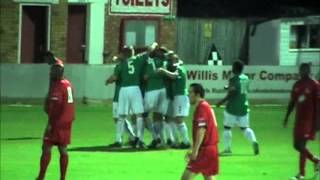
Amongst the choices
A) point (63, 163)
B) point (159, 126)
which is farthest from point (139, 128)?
point (63, 163)

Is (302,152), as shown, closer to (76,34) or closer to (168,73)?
(168,73)

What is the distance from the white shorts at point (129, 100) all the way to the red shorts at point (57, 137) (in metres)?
5.41

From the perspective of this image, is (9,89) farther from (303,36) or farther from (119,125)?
(303,36)

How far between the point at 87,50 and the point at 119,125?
1753 centimetres

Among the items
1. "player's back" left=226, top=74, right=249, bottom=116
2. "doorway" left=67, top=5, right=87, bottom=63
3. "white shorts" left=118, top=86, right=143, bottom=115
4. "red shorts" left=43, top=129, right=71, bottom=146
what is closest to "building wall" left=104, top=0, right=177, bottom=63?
"doorway" left=67, top=5, right=87, bottom=63

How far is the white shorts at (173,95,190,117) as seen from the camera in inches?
777

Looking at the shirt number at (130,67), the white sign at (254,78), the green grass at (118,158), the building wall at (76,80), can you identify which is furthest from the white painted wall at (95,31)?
the shirt number at (130,67)

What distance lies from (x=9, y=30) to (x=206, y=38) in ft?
31.2

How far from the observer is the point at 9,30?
3566 cm

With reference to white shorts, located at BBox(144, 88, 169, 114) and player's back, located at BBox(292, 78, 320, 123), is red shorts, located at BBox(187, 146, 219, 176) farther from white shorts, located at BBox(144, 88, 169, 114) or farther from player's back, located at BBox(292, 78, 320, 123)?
white shorts, located at BBox(144, 88, 169, 114)

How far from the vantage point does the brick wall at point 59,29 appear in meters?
36.2

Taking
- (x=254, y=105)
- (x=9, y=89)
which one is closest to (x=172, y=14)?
(x=254, y=105)

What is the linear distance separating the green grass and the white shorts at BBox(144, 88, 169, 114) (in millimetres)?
924

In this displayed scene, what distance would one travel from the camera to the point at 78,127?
79.2 feet
